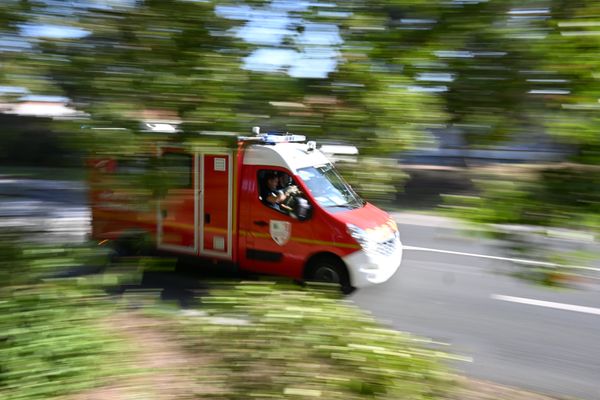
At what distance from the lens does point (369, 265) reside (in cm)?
693

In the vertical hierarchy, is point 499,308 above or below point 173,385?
below

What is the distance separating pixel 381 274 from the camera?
7.02 metres

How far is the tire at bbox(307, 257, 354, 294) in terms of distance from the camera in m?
6.94

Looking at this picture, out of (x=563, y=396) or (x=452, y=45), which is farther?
(x=563, y=396)

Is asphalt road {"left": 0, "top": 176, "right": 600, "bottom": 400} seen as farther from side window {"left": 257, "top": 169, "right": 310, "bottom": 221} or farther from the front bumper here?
side window {"left": 257, "top": 169, "right": 310, "bottom": 221}

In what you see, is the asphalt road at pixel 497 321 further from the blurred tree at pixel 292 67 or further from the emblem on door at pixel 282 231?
the blurred tree at pixel 292 67

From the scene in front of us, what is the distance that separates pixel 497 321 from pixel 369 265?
1.68 metres

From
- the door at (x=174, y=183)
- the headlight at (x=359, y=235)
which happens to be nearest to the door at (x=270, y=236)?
the headlight at (x=359, y=235)

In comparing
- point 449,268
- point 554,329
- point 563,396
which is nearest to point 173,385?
point 563,396

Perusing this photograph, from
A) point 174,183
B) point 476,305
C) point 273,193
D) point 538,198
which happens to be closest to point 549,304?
point 476,305

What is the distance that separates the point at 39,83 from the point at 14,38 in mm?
189

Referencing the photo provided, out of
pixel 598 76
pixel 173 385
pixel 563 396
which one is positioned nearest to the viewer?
pixel 598 76

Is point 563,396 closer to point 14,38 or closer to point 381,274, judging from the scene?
point 381,274

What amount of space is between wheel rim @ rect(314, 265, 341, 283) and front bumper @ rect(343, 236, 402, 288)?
0.21 m
